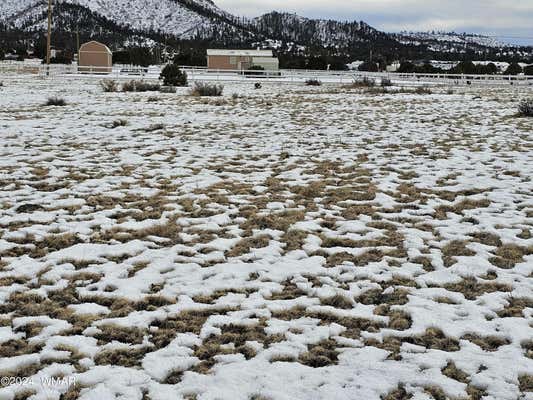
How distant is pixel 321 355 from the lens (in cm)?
366

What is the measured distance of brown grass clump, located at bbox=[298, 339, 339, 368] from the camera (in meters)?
3.59

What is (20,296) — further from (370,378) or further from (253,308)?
(370,378)

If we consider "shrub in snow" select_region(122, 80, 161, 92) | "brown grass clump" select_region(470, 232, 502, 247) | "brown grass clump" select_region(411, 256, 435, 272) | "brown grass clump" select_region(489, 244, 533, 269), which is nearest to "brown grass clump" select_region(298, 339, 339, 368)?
"brown grass clump" select_region(411, 256, 435, 272)

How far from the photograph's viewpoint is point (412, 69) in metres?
64.2

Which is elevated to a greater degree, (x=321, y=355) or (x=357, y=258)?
(x=357, y=258)

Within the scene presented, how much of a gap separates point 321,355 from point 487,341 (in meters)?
1.27

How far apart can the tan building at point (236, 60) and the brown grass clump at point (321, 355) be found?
73.3 m

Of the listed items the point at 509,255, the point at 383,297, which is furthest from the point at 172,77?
the point at 383,297

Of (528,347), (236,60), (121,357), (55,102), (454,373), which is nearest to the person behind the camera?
(454,373)

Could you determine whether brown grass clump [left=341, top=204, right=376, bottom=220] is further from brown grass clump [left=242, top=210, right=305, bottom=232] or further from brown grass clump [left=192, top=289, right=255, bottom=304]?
brown grass clump [left=192, top=289, right=255, bottom=304]

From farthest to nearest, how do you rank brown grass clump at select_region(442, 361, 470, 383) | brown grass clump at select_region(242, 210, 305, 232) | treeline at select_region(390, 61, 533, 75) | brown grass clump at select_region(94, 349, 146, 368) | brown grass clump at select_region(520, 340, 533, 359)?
treeline at select_region(390, 61, 533, 75) < brown grass clump at select_region(242, 210, 305, 232) < brown grass clump at select_region(520, 340, 533, 359) < brown grass clump at select_region(94, 349, 146, 368) < brown grass clump at select_region(442, 361, 470, 383)

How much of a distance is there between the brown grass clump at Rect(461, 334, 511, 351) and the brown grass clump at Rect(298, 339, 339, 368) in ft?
3.35

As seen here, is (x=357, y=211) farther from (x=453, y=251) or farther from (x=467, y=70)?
(x=467, y=70)

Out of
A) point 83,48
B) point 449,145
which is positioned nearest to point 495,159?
point 449,145
